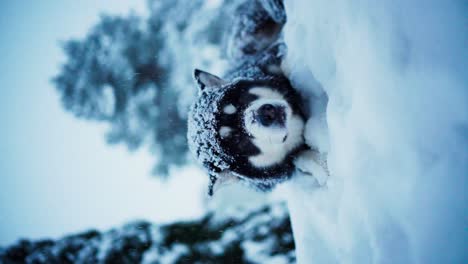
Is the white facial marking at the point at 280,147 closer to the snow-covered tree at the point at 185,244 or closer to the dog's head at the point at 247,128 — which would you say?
the dog's head at the point at 247,128

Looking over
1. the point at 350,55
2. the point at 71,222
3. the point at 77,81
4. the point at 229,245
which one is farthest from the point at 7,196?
the point at 350,55

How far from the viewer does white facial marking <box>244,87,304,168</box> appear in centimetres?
219

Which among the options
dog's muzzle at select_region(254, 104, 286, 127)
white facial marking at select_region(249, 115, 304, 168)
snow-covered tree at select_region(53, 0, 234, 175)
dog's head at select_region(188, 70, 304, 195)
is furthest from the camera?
snow-covered tree at select_region(53, 0, 234, 175)

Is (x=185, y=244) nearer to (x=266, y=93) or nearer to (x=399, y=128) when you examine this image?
(x=266, y=93)

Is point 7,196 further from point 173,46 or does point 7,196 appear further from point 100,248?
point 173,46

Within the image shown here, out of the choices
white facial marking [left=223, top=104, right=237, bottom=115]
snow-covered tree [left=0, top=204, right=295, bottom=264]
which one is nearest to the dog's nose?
white facial marking [left=223, top=104, right=237, bottom=115]

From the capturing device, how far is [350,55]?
128 cm

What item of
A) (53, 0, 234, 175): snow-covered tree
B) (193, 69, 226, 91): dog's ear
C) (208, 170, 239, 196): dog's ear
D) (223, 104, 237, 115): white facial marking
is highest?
(53, 0, 234, 175): snow-covered tree

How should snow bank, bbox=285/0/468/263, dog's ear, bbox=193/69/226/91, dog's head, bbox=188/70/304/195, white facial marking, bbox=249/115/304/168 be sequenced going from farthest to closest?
dog's ear, bbox=193/69/226/91, white facial marking, bbox=249/115/304/168, dog's head, bbox=188/70/304/195, snow bank, bbox=285/0/468/263

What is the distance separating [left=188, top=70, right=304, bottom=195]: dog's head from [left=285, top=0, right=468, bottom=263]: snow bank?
778mm

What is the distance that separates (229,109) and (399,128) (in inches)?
55.6

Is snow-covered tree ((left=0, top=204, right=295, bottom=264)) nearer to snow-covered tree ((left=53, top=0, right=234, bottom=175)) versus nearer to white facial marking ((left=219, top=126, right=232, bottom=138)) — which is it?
snow-covered tree ((left=53, top=0, right=234, bottom=175))

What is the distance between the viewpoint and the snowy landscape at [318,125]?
0.95 meters

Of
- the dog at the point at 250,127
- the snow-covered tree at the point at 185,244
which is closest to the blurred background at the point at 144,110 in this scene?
the snow-covered tree at the point at 185,244
